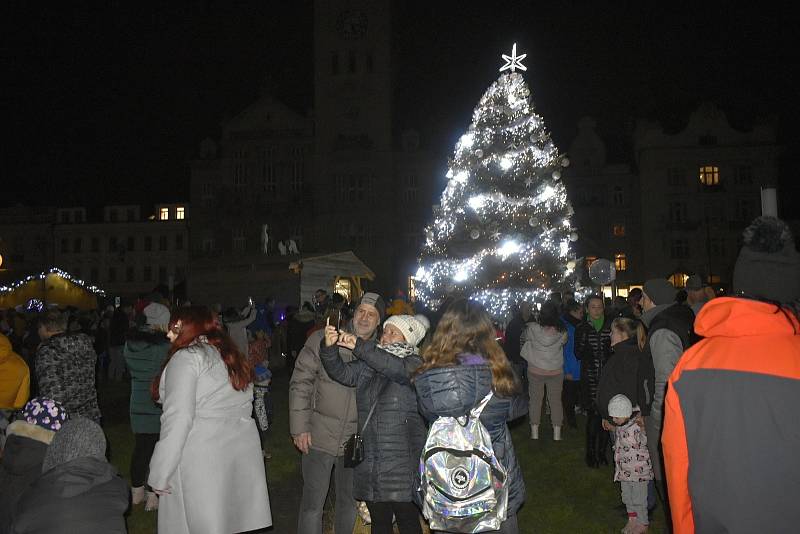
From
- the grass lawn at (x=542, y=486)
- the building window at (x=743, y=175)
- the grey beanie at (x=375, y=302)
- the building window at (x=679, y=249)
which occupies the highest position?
the building window at (x=743, y=175)

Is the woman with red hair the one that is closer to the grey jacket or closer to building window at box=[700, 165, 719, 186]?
the grey jacket

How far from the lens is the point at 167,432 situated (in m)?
4.80

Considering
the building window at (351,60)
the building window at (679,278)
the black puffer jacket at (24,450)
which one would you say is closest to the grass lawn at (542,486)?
the black puffer jacket at (24,450)

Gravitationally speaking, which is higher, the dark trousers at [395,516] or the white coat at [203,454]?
the white coat at [203,454]

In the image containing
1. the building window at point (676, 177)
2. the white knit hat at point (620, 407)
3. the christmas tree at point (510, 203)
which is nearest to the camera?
the white knit hat at point (620, 407)

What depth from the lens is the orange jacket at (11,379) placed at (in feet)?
21.8

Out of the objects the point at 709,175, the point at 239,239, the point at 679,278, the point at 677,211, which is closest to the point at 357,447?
the point at 679,278

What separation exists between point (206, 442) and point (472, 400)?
193 cm

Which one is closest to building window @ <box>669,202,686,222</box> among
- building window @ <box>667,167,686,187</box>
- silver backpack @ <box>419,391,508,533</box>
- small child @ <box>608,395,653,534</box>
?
building window @ <box>667,167,686,187</box>

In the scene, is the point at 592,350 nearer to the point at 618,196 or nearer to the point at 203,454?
the point at 203,454

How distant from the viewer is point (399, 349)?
5.09 meters

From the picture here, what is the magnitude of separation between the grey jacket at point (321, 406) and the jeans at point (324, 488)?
95 mm

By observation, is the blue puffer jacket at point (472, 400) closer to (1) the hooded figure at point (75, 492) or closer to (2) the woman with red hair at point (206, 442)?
(2) the woman with red hair at point (206, 442)

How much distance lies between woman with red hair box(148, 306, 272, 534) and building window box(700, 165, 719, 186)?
50.7 metres
